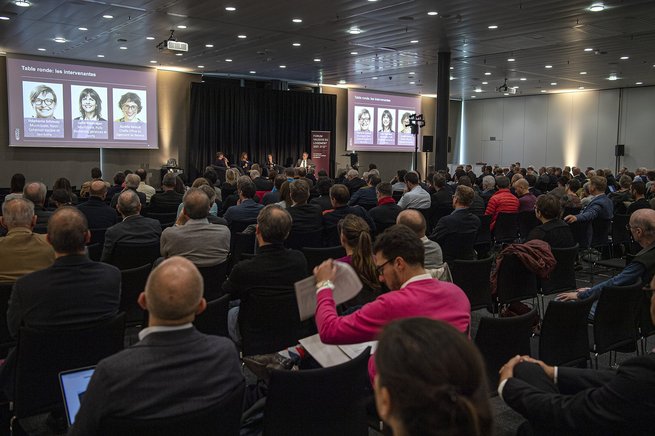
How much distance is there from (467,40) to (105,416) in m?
11.9

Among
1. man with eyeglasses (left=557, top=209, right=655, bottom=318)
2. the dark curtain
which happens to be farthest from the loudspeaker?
man with eyeglasses (left=557, top=209, right=655, bottom=318)

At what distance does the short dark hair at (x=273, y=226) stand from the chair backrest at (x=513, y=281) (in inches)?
83.6

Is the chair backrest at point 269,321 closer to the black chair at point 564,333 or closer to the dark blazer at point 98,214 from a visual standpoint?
the black chair at point 564,333

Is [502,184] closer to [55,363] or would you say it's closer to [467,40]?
[467,40]

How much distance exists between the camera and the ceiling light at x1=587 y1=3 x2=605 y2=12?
9.04 meters

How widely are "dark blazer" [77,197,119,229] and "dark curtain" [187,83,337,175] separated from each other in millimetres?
12050

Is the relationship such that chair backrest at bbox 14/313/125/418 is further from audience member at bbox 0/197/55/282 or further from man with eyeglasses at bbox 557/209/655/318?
man with eyeglasses at bbox 557/209/655/318

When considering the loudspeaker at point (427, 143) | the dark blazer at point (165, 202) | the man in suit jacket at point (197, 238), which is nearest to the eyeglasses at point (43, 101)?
the dark blazer at point (165, 202)

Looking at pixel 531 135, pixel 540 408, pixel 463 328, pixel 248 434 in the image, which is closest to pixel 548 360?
pixel 463 328

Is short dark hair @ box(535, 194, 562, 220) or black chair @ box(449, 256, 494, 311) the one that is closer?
black chair @ box(449, 256, 494, 311)

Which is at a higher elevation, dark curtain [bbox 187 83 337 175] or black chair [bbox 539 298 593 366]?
dark curtain [bbox 187 83 337 175]

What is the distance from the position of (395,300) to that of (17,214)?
9.12 feet

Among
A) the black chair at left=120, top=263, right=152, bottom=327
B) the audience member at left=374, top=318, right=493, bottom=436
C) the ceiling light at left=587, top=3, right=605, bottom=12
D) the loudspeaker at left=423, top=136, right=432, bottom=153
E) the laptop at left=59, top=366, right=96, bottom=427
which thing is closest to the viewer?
A: the audience member at left=374, top=318, right=493, bottom=436

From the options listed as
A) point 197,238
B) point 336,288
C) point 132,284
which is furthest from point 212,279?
point 336,288
